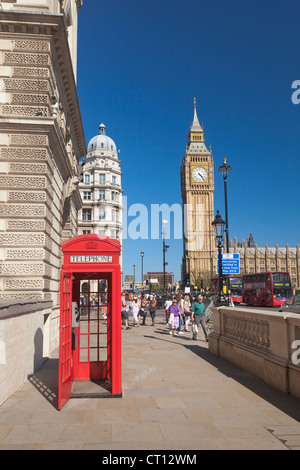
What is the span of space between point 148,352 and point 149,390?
505cm

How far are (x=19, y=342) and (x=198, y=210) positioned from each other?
401 ft

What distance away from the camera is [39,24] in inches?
452

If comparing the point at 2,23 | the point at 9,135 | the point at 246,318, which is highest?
the point at 2,23

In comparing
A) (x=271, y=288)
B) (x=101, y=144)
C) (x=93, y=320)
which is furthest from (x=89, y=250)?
(x=101, y=144)

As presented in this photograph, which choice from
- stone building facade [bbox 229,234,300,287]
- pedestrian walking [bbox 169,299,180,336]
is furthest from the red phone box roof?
stone building facade [bbox 229,234,300,287]

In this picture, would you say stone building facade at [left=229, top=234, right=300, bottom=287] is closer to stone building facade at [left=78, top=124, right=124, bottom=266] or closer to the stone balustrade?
stone building facade at [left=78, top=124, right=124, bottom=266]

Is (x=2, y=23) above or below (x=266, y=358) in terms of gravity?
above

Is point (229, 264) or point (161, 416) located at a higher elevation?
point (229, 264)

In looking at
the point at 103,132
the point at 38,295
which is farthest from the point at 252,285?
the point at 103,132

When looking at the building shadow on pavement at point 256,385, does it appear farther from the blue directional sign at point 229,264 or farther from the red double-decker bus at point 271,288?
the red double-decker bus at point 271,288

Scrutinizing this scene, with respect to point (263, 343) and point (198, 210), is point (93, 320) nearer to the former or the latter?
point (263, 343)

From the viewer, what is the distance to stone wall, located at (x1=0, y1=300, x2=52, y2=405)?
6.80 m

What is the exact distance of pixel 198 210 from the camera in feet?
422
